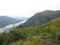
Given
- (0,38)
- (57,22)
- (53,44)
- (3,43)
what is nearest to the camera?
(53,44)

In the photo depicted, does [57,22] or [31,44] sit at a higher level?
[57,22]

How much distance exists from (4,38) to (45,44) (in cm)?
1538

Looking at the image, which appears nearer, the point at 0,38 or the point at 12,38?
the point at 12,38

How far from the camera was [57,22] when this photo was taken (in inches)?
2005

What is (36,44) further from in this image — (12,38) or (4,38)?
(4,38)

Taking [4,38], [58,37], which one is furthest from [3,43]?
[58,37]

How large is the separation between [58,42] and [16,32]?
50.6ft

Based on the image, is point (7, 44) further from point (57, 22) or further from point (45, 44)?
point (57, 22)

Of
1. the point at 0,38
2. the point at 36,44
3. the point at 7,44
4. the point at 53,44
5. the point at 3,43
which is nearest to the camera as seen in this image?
the point at 53,44

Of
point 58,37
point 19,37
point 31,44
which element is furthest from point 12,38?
point 58,37

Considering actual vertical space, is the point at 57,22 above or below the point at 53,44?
above

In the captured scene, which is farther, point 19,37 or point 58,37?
point 19,37

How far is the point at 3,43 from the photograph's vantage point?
140ft

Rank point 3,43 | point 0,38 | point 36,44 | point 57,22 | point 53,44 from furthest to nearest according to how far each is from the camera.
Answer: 1. point 57,22
2. point 0,38
3. point 3,43
4. point 36,44
5. point 53,44
